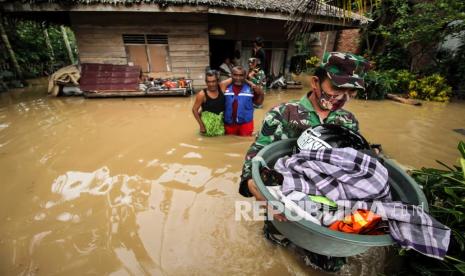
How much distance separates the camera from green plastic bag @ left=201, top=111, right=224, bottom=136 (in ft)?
13.6

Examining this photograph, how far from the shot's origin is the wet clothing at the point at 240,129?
4258 mm

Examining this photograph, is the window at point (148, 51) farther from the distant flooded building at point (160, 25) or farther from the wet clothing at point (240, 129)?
the wet clothing at point (240, 129)

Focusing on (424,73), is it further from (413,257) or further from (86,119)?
(86,119)

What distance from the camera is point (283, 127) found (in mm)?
1617

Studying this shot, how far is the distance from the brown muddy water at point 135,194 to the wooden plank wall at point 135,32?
3.15 m

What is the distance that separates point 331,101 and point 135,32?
8.07 meters

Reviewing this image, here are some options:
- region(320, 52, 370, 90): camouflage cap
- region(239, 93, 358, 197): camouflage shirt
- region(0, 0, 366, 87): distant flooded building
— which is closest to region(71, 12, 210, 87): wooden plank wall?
region(0, 0, 366, 87): distant flooded building

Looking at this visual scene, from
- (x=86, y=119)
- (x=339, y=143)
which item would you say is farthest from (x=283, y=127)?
(x=86, y=119)

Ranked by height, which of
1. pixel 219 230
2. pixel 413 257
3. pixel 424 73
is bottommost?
pixel 219 230

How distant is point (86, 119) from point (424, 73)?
37.9 feet

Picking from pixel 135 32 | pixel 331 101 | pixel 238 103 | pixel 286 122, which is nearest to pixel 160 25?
pixel 135 32

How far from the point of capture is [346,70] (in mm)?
1341

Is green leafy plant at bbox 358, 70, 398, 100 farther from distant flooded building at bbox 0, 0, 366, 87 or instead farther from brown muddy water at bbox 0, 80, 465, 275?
brown muddy water at bbox 0, 80, 465, 275

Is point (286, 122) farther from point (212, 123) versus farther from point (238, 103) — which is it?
point (212, 123)
